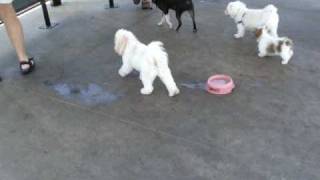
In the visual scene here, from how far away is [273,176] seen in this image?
2.65 m

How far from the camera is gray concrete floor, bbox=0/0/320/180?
2781 mm

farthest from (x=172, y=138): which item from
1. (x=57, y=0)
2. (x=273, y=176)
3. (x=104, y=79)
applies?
(x=57, y=0)

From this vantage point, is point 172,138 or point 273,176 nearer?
point 273,176

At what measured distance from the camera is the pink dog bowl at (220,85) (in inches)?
137

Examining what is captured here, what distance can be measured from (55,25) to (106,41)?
33.3 inches

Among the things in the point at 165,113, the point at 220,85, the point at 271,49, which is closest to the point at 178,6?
the point at 271,49

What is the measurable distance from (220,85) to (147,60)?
65 centimetres

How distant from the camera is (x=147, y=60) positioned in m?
3.33

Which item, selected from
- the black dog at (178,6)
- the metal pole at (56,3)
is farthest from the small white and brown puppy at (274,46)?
the metal pole at (56,3)

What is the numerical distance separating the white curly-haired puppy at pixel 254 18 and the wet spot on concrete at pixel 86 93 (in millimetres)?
1570

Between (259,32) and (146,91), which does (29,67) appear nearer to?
(146,91)

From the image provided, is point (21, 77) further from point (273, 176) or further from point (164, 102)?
point (273, 176)

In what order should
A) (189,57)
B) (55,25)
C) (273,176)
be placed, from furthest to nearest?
1. (55,25)
2. (189,57)
3. (273,176)

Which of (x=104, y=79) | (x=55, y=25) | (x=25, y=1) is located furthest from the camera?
(x=25, y=1)
